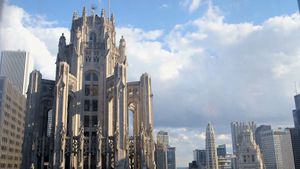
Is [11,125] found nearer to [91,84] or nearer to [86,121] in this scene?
[86,121]

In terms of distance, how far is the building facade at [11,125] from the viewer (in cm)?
14925

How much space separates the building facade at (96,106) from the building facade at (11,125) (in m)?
48.1

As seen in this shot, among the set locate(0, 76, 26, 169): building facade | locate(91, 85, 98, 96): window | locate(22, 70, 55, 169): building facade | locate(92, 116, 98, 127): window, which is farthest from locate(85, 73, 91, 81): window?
locate(0, 76, 26, 169): building facade

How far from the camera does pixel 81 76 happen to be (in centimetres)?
10650

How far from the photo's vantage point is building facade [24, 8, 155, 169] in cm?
9244

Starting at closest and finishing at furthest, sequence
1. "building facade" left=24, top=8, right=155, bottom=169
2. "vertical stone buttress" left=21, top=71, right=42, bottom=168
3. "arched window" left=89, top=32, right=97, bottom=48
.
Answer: "building facade" left=24, top=8, right=155, bottom=169 → "vertical stone buttress" left=21, top=71, right=42, bottom=168 → "arched window" left=89, top=32, right=97, bottom=48

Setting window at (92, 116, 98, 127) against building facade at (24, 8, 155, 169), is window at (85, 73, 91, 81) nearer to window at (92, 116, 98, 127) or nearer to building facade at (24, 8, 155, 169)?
building facade at (24, 8, 155, 169)

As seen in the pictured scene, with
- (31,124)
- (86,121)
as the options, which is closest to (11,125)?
(86,121)

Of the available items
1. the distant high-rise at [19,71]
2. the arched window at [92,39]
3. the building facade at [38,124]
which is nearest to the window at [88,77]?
the arched window at [92,39]

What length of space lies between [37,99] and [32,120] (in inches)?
247

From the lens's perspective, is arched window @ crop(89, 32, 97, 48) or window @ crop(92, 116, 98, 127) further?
arched window @ crop(89, 32, 97, 48)

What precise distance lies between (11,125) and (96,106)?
74.5 metres

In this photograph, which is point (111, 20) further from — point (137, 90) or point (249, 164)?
point (249, 164)

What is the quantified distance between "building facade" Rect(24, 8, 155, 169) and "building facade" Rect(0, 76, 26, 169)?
48092 millimetres
